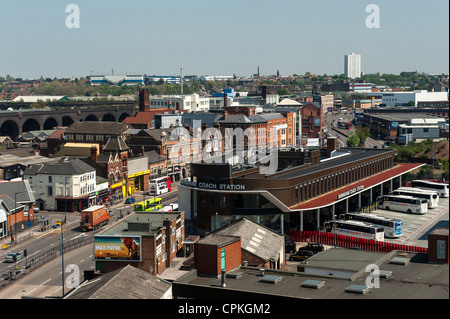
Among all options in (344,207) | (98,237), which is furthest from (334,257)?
(344,207)

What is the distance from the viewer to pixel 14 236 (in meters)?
80.2

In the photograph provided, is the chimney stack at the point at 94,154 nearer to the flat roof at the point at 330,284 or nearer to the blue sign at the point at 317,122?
the flat roof at the point at 330,284

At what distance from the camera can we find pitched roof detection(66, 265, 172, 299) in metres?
39.0

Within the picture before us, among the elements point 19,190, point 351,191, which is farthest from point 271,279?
point 19,190

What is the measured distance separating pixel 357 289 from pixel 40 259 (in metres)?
42.4

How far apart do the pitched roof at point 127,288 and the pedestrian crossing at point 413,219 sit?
3659 cm

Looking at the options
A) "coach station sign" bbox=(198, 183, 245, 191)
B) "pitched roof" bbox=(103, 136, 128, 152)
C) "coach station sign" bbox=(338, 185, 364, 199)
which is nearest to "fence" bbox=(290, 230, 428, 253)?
"coach station sign" bbox=(198, 183, 245, 191)

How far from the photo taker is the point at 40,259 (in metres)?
68.0

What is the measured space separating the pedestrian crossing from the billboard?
2794 cm

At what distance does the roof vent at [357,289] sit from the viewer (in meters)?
32.6

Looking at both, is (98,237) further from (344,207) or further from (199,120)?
(199,120)

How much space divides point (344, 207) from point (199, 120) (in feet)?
264

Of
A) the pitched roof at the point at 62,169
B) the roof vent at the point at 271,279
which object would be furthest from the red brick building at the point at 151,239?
the pitched roof at the point at 62,169
